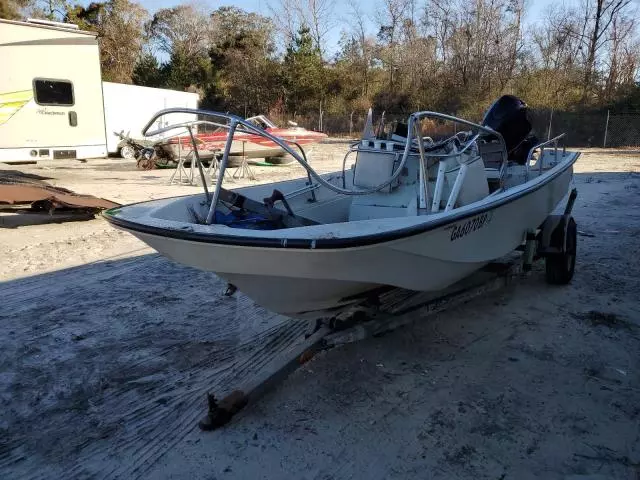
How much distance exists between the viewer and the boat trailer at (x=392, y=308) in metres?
2.85

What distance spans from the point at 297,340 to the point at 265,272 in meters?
1.19

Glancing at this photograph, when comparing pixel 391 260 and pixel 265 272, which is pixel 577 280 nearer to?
pixel 391 260

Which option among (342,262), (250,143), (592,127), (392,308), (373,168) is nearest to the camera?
(342,262)

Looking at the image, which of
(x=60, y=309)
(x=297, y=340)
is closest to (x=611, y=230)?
(x=297, y=340)

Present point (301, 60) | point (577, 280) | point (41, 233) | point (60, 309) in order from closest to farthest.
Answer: point (60, 309) → point (577, 280) → point (41, 233) → point (301, 60)

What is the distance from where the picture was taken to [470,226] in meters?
3.26

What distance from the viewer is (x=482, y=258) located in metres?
3.56

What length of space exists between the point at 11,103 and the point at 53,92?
3.00ft

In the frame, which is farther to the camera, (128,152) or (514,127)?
(128,152)

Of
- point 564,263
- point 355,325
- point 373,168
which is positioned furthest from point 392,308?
point 564,263

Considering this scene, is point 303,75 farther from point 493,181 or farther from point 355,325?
point 355,325

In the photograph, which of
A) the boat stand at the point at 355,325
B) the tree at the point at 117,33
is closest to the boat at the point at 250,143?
the boat stand at the point at 355,325

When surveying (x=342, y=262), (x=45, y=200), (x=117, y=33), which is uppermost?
(x=117, y=33)

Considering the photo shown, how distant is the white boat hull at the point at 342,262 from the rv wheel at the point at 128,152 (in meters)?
15.4
